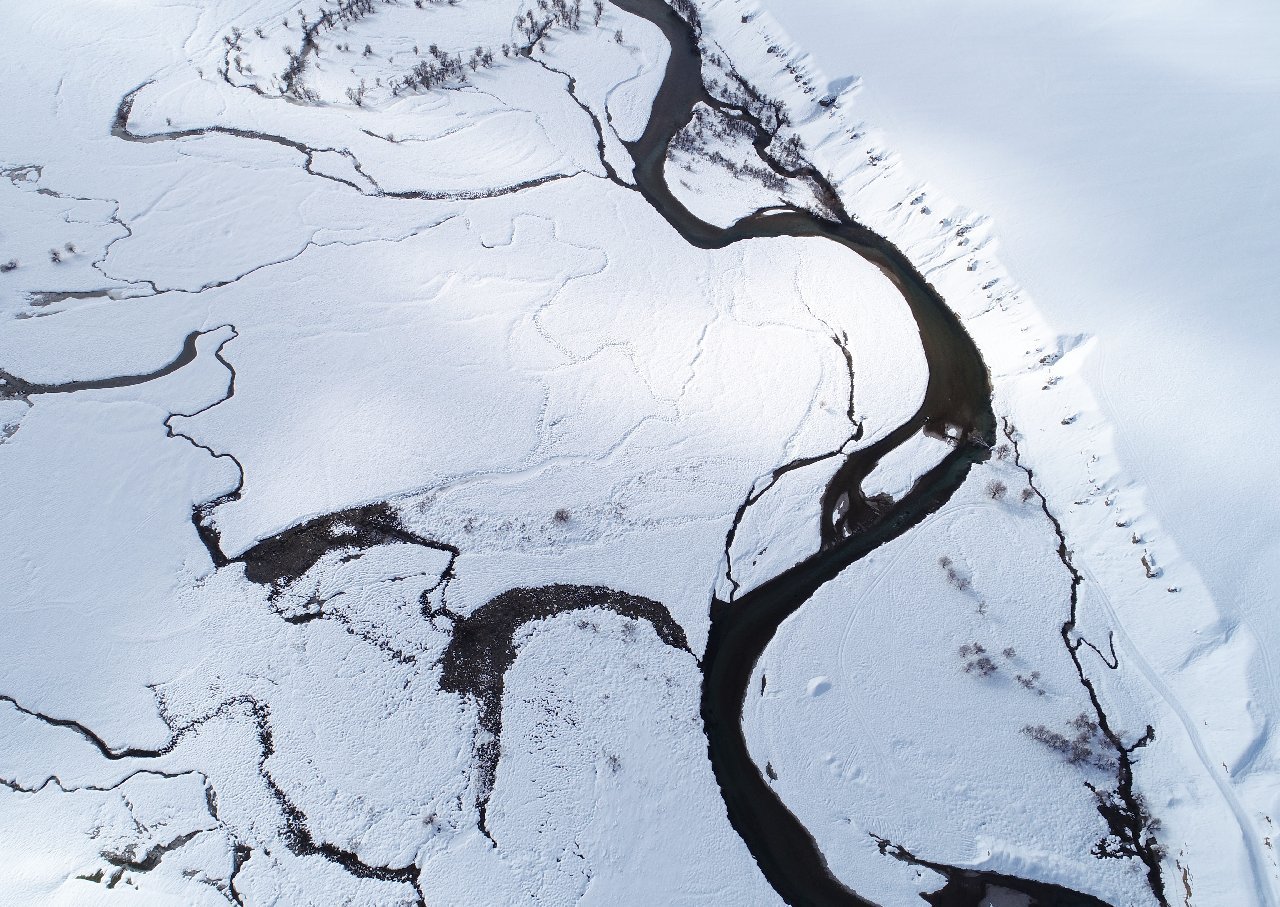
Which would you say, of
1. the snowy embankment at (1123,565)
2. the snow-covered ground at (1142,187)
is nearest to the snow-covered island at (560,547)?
the snowy embankment at (1123,565)

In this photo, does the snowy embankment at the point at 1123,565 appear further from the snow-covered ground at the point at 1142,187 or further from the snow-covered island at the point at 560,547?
the snow-covered ground at the point at 1142,187

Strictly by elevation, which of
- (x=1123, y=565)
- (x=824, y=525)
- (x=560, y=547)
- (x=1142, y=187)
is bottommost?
(x=560, y=547)

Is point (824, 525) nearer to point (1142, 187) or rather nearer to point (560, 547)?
point (560, 547)

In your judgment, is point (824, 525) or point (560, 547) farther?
point (824, 525)

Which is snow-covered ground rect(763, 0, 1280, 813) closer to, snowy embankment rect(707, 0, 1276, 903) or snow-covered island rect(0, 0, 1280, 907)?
snowy embankment rect(707, 0, 1276, 903)

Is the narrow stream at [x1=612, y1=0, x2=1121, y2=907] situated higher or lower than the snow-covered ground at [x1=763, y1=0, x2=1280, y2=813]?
lower

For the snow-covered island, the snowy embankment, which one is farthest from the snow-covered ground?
the snow-covered island

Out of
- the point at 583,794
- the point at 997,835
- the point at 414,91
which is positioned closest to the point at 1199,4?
the point at 414,91

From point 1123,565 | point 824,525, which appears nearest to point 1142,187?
point 1123,565

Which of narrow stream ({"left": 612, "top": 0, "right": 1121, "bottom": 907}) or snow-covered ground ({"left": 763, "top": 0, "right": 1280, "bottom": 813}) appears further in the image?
snow-covered ground ({"left": 763, "top": 0, "right": 1280, "bottom": 813})
